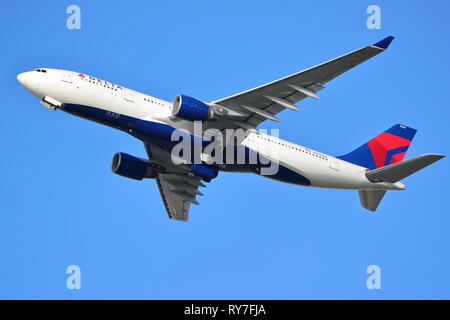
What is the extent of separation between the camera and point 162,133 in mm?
41375

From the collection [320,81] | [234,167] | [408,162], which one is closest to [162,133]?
[234,167]

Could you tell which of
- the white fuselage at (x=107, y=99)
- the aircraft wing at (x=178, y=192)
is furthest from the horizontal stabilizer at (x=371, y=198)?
the aircraft wing at (x=178, y=192)

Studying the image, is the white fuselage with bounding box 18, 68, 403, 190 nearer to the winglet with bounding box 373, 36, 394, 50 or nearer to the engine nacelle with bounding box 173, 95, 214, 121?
the engine nacelle with bounding box 173, 95, 214, 121

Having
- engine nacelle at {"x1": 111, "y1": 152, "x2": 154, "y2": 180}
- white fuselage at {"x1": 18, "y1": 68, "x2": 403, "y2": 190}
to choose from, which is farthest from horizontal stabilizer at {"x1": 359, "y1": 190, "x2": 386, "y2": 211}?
engine nacelle at {"x1": 111, "y1": 152, "x2": 154, "y2": 180}

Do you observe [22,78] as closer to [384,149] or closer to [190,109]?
[190,109]

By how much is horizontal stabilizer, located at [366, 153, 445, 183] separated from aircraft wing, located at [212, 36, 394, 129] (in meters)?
8.06

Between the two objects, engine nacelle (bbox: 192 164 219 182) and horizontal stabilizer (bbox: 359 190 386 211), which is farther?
horizontal stabilizer (bbox: 359 190 386 211)

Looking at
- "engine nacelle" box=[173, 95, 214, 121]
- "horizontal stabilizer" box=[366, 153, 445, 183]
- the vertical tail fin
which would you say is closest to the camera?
"engine nacelle" box=[173, 95, 214, 121]

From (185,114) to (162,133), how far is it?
108 inches

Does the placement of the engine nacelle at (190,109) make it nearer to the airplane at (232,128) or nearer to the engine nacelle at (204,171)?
the airplane at (232,128)

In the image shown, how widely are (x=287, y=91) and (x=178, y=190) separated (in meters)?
15.5

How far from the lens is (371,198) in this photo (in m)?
48.6

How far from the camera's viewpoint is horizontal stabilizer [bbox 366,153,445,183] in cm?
4109

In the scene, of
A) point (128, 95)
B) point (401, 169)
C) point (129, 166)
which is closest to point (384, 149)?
point (401, 169)
